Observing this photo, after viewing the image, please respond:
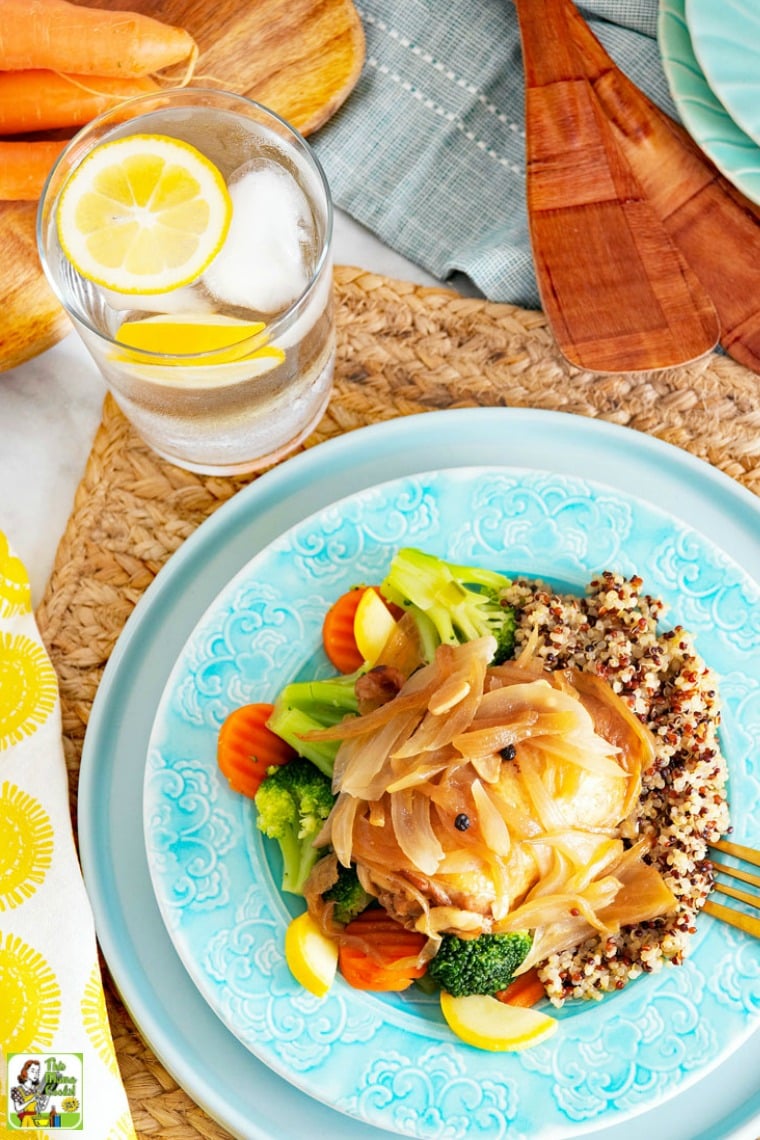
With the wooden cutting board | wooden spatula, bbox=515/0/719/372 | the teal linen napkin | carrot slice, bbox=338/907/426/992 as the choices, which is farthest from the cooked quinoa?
the wooden cutting board

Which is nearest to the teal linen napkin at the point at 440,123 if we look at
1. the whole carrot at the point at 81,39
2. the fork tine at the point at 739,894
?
the whole carrot at the point at 81,39

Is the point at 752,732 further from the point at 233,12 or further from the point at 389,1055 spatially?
the point at 233,12

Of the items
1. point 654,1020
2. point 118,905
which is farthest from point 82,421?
point 654,1020

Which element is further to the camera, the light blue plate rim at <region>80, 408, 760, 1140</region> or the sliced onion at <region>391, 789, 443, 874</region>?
the light blue plate rim at <region>80, 408, 760, 1140</region>

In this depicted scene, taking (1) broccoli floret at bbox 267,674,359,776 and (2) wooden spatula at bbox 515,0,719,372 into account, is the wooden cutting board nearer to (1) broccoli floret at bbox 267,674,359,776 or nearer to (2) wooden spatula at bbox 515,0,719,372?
(2) wooden spatula at bbox 515,0,719,372

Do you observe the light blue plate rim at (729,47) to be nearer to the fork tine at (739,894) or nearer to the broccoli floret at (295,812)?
the fork tine at (739,894)

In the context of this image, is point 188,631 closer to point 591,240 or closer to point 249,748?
point 249,748
